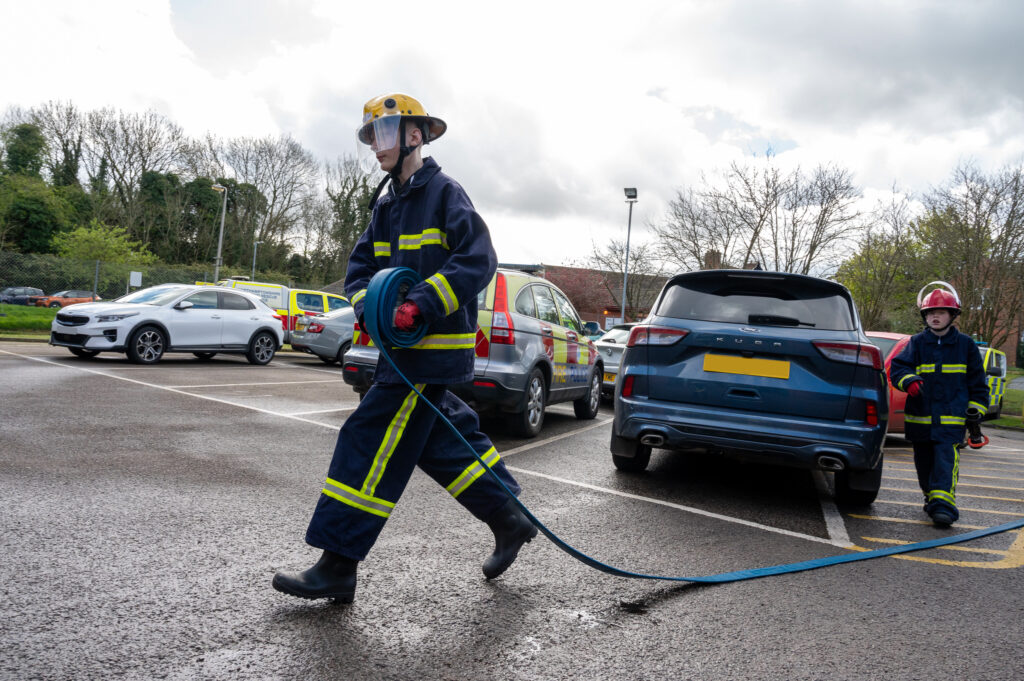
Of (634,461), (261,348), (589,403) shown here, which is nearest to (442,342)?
(634,461)

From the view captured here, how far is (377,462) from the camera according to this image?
2.83 metres

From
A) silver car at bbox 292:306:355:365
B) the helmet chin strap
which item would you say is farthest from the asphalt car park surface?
silver car at bbox 292:306:355:365

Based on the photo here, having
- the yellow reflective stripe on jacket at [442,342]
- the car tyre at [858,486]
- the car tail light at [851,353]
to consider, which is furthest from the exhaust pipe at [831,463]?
the yellow reflective stripe on jacket at [442,342]

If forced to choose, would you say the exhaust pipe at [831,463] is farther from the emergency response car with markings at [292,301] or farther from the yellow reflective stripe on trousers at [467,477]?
the emergency response car with markings at [292,301]

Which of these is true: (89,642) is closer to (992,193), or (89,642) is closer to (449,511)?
(449,511)

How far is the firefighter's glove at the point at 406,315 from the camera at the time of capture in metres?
2.75

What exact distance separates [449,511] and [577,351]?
4835 mm

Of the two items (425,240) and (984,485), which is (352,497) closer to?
(425,240)

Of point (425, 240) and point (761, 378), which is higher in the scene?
point (425, 240)

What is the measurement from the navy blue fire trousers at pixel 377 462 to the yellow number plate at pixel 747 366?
2513 millimetres

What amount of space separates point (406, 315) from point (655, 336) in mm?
2890

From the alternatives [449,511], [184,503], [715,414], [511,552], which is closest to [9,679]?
[511,552]

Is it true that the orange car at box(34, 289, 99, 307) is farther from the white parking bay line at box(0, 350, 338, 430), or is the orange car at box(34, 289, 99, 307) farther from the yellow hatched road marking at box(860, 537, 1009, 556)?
the yellow hatched road marking at box(860, 537, 1009, 556)

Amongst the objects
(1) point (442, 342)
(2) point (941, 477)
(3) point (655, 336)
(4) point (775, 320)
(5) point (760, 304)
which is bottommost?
(2) point (941, 477)
